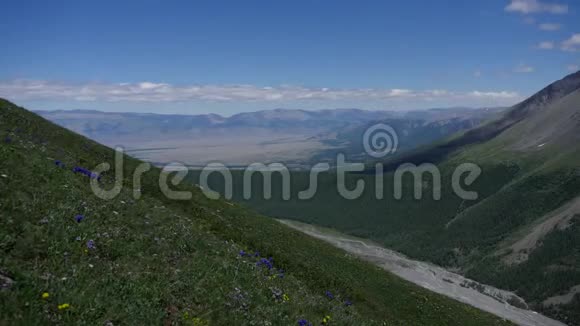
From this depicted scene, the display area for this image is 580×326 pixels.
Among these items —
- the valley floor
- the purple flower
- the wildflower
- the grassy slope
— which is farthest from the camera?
the valley floor

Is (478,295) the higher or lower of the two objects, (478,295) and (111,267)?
the lower

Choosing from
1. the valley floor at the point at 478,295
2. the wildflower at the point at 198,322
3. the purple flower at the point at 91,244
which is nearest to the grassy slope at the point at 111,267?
the wildflower at the point at 198,322

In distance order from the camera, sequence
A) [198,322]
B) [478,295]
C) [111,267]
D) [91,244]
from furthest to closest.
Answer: [478,295]
[91,244]
[111,267]
[198,322]

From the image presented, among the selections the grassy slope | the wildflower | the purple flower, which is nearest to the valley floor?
the grassy slope

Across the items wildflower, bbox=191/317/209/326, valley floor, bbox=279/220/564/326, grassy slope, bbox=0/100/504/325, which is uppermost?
grassy slope, bbox=0/100/504/325

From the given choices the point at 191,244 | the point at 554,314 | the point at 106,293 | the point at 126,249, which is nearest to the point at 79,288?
the point at 106,293

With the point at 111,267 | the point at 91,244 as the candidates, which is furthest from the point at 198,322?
the point at 91,244

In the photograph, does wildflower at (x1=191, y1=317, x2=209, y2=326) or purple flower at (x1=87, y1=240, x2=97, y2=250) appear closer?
wildflower at (x1=191, y1=317, x2=209, y2=326)

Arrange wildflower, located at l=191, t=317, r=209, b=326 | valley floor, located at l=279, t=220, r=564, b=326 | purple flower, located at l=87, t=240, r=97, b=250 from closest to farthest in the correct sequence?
1. wildflower, located at l=191, t=317, r=209, b=326
2. purple flower, located at l=87, t=240, r=97, b=250
3. valley floor, located at l=279, t=220, r=564, b=326

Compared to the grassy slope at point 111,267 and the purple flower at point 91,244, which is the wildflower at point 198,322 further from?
the purple flower at point 91,244

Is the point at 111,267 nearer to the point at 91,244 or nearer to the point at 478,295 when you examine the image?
the point at 91,244

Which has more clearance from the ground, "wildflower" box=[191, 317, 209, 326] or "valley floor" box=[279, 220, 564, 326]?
"wildflower" box=[191, 317, 209, 326]

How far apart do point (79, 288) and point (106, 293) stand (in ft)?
2.18

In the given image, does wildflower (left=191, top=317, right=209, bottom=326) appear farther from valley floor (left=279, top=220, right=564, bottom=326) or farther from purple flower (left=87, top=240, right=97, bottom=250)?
valley floor (left=279, top=220, right=564, bottom=326)
